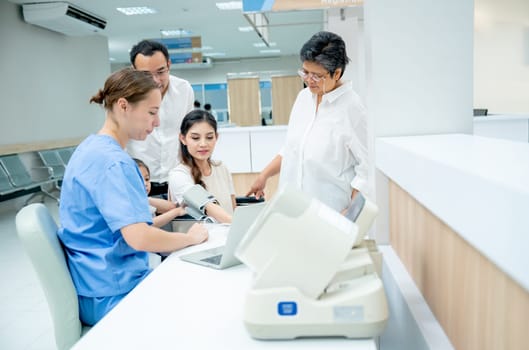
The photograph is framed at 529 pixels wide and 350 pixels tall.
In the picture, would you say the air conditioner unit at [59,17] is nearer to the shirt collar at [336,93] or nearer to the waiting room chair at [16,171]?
the waiting room chair at [16,171]

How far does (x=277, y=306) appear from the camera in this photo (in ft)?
3.39

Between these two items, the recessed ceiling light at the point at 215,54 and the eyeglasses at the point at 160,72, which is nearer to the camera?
the eyeglasses at the point at 160,72

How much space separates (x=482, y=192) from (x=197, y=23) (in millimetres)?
10934

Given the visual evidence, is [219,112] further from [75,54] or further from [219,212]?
[219,212]

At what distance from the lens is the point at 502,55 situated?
7.10 metres

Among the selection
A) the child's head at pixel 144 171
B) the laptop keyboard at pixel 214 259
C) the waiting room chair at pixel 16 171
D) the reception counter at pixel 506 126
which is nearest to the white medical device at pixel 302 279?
the laptop keyboard at pixel 214 259

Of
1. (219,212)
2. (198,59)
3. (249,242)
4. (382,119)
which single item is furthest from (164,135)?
(198,59)

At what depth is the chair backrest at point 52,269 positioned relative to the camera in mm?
1512

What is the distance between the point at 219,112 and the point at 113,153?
18251mm

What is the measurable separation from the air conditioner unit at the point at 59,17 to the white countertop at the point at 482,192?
8.41m

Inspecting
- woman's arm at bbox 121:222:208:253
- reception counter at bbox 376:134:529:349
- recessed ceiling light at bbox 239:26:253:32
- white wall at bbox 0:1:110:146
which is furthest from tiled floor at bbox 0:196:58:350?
recessed ceiling light at bbox 239:26:253:32

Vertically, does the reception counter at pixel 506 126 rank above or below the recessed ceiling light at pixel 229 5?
below

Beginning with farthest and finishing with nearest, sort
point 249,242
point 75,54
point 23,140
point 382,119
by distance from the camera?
point 75,54
point 23,140
point 382,119
point 249,242

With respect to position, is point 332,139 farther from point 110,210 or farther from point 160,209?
Answer: point 110,210
